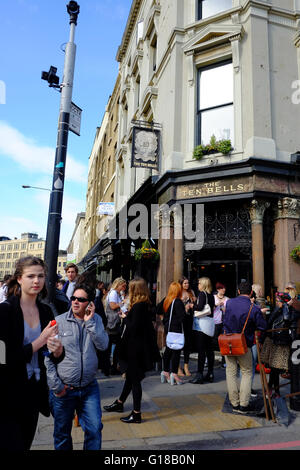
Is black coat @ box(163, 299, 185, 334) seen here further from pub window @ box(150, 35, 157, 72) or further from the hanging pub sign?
pub window @ box(150, 35, 157, 72)

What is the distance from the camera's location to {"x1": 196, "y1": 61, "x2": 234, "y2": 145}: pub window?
1003 cm

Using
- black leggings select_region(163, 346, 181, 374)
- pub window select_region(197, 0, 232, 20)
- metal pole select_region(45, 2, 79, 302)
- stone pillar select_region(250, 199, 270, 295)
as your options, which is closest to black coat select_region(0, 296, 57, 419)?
metal pole select_region(45, 2, 79, 302)

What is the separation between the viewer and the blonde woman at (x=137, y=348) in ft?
14.0

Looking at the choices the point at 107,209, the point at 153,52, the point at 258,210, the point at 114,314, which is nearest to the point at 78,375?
the point at 114,314

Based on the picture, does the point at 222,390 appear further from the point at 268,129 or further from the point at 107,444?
the point at 268,129

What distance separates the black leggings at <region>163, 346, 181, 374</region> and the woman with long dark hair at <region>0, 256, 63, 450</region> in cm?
413

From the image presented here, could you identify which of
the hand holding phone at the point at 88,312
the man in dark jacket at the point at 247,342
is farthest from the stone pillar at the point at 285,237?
the hand holding phone at the point at 88,312

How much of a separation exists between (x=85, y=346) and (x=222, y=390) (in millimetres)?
4020

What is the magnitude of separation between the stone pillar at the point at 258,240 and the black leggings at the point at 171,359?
3.29m

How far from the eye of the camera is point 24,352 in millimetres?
2229

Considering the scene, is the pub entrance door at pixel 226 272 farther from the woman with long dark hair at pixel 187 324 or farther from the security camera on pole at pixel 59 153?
the security camera on pole at pixel 59 153

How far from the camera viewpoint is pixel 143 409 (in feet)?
15.9

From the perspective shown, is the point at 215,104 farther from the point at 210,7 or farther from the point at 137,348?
the point at 137,348

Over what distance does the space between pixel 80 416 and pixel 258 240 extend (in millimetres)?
6967
